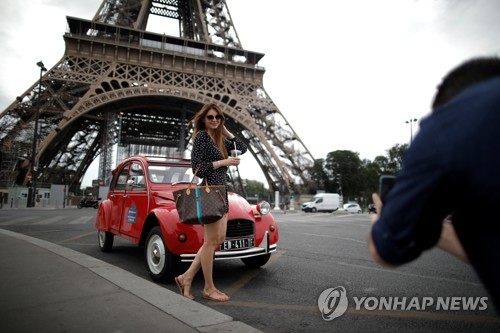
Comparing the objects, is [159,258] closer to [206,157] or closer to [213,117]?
[206,157]

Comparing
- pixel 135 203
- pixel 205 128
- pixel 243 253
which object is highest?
pixel 205 128

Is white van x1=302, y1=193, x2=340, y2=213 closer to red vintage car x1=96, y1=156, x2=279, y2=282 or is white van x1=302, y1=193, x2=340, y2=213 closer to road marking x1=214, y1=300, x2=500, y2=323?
red vintage car x1=96, y1=156, x2=279, y2=282

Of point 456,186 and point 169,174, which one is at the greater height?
point 169,174

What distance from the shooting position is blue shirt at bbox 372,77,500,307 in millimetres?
774

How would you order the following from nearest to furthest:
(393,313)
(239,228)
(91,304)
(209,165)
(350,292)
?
(91,304) → (393,313) → (209,165) → (350,292) → (239,228)

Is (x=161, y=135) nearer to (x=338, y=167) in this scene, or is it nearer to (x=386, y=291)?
(x=338, y=167)

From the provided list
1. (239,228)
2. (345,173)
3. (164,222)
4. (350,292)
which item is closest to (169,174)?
(164,222)

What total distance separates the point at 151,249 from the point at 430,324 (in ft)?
9.62

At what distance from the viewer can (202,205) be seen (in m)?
2.90

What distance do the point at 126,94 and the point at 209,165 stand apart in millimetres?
24974

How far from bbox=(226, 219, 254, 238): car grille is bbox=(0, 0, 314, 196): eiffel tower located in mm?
22000

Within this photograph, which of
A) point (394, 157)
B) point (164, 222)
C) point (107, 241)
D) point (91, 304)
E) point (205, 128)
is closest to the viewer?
point (91, 304)

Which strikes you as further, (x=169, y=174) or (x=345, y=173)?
(x=345, y=173)

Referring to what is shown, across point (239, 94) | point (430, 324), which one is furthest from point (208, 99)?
point (430, 324)
